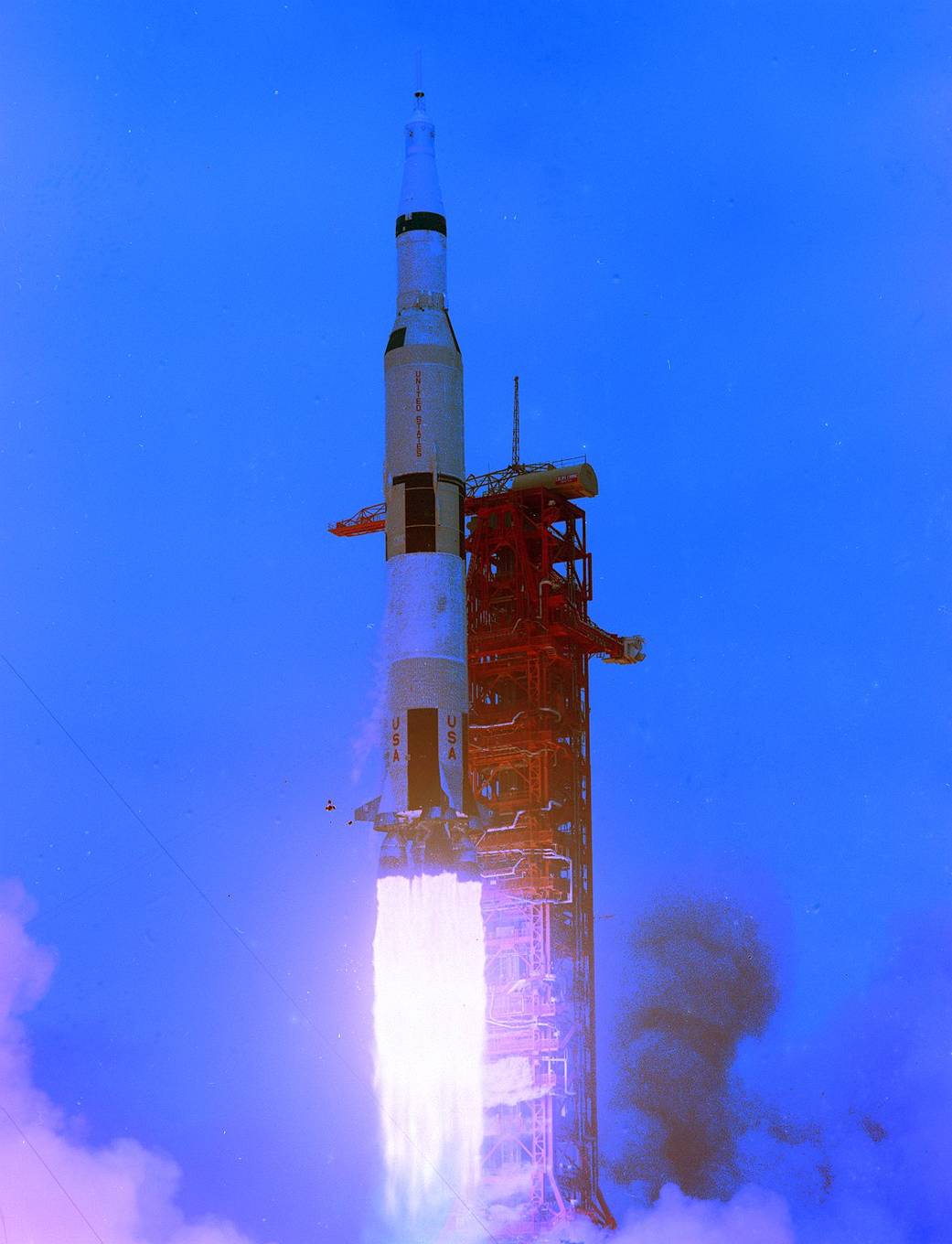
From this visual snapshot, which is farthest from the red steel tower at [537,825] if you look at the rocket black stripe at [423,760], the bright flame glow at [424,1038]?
the rocket black stripe at [423,760]

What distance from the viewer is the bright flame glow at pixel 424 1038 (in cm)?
8181

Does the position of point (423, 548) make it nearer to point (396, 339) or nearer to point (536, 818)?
point (396, 339)

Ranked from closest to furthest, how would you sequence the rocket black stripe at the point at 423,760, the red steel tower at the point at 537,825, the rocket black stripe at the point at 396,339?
1. the rocket black stripe at the point at 423,760
2. the rocket black stripe at the point at 396,339
3. the red steel tower at the point at 537,825

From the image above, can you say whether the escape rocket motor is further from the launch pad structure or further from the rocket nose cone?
the launch pad structure

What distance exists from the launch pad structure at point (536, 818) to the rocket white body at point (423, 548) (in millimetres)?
23731

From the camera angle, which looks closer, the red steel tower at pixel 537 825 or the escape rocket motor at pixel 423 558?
the escape rocket motor at pixel 423 558

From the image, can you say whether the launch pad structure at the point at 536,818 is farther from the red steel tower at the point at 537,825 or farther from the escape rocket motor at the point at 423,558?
A: the escape rocket motor at the point at 423,558

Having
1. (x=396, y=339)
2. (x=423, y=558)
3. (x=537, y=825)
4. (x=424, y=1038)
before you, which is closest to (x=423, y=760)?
(x=423, y=558)

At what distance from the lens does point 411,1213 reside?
275 ft

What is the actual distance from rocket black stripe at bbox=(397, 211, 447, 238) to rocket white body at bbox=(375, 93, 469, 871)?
0.10 ft

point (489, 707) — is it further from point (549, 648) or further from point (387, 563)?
point (387, 563)

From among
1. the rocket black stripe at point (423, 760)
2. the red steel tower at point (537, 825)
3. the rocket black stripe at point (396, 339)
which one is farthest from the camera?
the red steel tower at point (537, 825)

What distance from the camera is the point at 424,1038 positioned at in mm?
82562

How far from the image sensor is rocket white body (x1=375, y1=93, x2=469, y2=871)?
8088cm
